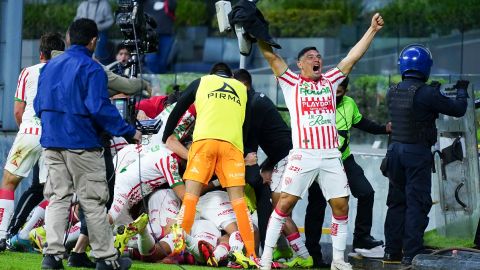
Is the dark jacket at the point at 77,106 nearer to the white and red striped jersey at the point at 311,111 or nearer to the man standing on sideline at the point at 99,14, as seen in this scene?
the white and red striped jersey at the point at 311,111

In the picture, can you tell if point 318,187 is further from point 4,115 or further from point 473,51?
point 473,51

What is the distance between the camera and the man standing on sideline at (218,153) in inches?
517

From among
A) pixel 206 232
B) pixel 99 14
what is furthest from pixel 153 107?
pixel 99 14

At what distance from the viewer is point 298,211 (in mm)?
16594

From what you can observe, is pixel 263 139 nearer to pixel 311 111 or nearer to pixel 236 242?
pixel 236 242

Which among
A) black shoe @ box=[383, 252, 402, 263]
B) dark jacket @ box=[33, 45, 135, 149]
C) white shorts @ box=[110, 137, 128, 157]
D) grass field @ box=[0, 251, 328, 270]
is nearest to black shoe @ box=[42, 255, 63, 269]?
grass field @ box=[0, 251, 328, 270]

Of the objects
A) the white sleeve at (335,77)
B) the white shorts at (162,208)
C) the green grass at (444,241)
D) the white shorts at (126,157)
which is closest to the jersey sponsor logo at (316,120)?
the white sleeve at (335,77)

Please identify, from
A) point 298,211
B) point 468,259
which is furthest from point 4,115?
point 468,259

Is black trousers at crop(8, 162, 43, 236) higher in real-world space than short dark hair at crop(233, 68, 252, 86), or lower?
lower

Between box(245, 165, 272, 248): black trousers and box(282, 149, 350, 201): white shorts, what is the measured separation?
1085 millimetres

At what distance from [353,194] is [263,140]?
3.55 ft

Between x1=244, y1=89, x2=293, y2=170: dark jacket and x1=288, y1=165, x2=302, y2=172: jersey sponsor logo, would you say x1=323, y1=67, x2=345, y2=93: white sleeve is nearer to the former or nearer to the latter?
x1=288, y1=165, x2=302, y2=172: jersey sponsor logo

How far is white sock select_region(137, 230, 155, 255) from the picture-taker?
13.2m

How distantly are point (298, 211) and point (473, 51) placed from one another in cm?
571
